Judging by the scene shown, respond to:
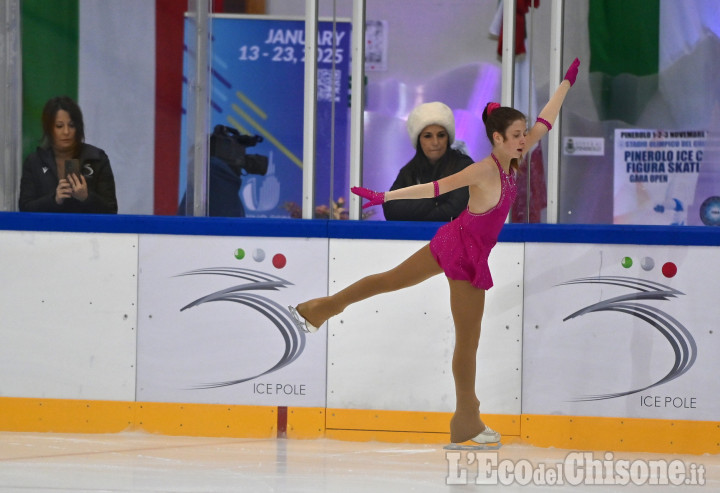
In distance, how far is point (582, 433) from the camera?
16.1ft

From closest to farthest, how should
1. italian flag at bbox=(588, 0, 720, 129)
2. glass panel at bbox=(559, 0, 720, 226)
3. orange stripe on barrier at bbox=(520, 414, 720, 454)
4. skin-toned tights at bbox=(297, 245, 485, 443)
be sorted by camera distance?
skin-toned tights at bbox=(297, 245, 485, 443) → orange stripe on barrier at bbox=(520, 414, 720, 454) → glass panel at bbox=(559, 0, 720, 226) → italian flag at bbox=(588, 0, 720, 129)

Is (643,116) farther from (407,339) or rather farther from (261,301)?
(261,301)

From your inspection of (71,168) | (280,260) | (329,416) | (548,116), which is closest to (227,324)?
(280,260)

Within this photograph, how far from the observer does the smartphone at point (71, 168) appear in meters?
5.50

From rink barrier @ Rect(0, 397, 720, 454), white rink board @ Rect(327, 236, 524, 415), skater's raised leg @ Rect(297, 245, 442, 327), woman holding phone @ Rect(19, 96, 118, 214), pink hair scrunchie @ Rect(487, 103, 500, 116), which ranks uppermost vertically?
pink hair scrunchie @ Rect(487, 103, 500, 116)

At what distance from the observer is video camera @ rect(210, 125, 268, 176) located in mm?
5570

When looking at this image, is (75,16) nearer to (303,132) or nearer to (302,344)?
(303,132)

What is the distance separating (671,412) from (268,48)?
304 centimetres

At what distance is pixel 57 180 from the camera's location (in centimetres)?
550

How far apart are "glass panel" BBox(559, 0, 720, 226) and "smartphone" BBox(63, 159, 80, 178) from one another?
2728 millimetres

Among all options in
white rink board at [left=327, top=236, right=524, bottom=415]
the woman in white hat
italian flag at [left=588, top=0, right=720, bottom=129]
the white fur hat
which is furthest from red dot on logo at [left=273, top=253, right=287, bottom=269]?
italian flag at [left=588, top=0, right=720, bottom=129]

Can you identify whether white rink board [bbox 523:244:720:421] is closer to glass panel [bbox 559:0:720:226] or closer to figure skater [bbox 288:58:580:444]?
glass panel [bbox 559:0:720:226]

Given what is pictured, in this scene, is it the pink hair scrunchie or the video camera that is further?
the video camera

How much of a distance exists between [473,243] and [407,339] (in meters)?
1.00
